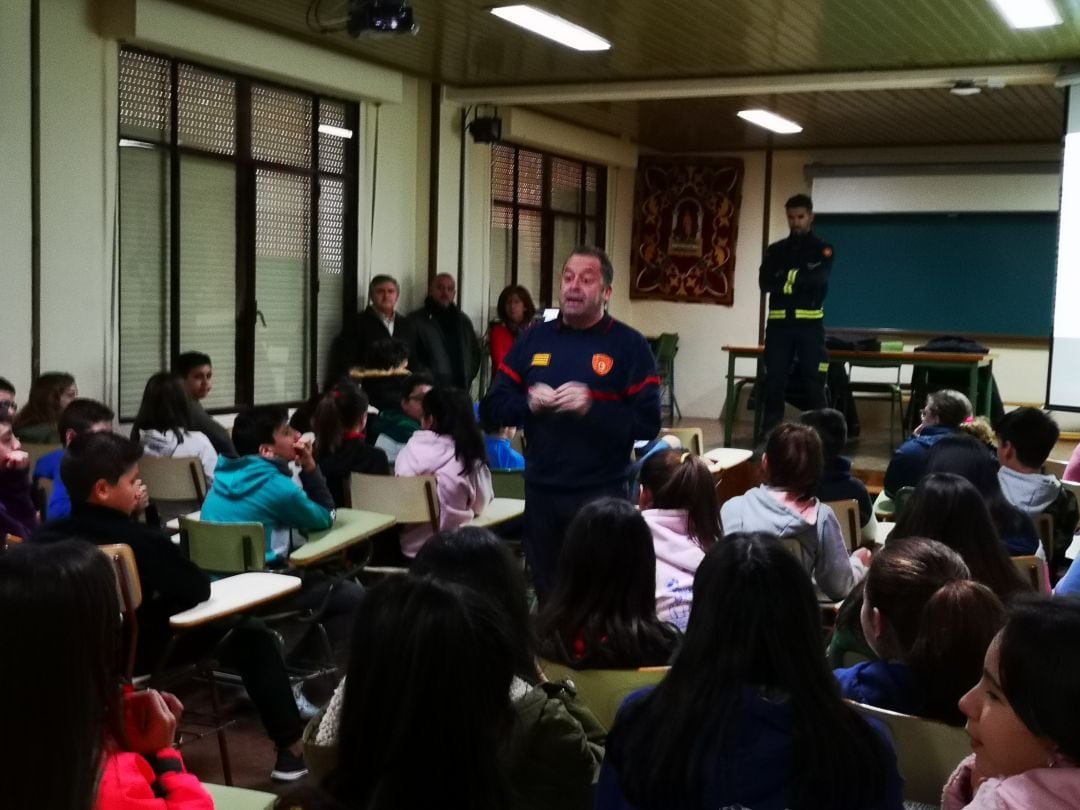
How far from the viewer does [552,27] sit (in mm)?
6508

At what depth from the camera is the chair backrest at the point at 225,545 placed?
341cm

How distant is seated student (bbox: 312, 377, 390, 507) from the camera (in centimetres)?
477

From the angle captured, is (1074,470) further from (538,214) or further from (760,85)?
(538,214)

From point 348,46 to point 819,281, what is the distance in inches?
133

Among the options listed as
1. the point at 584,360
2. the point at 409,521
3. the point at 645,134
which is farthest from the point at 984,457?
the point at 645,134

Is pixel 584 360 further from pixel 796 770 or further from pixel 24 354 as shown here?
pixel 24 354

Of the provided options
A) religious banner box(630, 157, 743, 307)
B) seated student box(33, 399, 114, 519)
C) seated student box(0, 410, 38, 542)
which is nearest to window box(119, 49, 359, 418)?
seated student box(33, 399, 114, 519)

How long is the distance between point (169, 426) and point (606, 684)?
3242 millimetres

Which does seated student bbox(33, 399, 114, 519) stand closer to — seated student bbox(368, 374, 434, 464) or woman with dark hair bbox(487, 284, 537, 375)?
seated student bbox(368, 374, 434, 464)

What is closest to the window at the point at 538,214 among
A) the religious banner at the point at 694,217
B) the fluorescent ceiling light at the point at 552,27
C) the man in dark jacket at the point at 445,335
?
the religious banner at the point at 694,217

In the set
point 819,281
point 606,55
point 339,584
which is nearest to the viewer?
point 339,584

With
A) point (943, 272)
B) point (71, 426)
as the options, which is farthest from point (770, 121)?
point (71, 426)

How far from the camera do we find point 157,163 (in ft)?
21.4

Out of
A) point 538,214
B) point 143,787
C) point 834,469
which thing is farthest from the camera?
point 538,214
